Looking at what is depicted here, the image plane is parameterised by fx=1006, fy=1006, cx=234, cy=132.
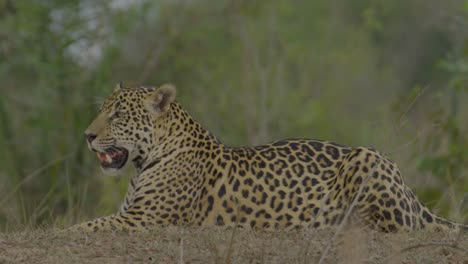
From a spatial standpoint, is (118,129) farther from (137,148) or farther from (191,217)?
(191,217)

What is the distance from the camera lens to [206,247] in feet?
24.4

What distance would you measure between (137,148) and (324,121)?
15.6 m

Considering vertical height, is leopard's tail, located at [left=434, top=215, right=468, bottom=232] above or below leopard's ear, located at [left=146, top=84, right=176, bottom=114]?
below

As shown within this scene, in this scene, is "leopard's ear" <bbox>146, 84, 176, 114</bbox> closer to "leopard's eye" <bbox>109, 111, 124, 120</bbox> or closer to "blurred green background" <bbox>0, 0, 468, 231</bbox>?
"leopard's eye" <bbox>109, 111, 124, 120</bbox>

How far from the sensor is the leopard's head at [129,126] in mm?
9062

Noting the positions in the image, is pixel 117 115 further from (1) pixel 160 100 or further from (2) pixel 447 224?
(2) pixel 447 224

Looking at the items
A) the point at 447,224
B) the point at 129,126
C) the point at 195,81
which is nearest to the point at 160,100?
the point at 129,126

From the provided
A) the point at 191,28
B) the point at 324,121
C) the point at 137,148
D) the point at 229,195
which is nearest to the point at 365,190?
the point at 229,195

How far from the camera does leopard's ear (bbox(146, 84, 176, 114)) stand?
9.17 metres

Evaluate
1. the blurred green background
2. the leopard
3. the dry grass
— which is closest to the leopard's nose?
the leopard

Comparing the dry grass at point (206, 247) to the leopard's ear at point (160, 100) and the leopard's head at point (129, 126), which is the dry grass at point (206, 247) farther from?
the leopard's ear at point (160, 100)

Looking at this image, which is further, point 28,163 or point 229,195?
point 28,163

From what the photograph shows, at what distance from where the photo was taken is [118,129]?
29.9 ft

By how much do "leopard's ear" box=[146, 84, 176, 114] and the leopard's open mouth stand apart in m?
0.47
